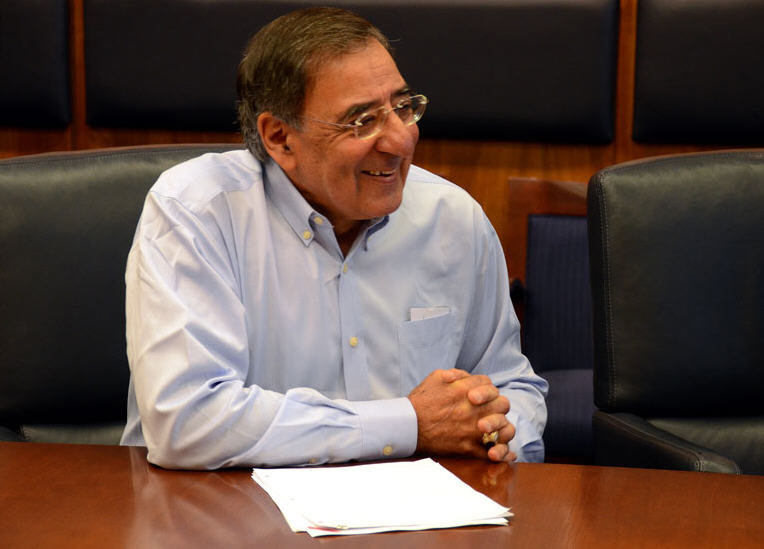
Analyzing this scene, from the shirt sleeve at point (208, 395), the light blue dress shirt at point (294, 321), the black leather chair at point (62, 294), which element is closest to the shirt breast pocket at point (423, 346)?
the light blue dress shirt at point (294, 321)

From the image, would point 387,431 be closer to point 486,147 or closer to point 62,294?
point 62,294

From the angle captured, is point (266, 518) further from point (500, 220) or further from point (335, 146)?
point (500, 220)

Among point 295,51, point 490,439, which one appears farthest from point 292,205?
point 490,439

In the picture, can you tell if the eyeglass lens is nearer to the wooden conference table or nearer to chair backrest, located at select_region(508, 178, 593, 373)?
the wooden conference table

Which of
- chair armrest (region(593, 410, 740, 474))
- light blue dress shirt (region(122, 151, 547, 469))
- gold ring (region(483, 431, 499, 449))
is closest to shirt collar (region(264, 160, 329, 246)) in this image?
A: light blue dress shirt (region(122, 151, 547, 469))

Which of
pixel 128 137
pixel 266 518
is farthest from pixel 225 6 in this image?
pixel 266 518

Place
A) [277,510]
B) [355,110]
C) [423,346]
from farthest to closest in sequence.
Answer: [423,346], [355,110], [277,510]

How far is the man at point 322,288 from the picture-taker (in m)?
1.38

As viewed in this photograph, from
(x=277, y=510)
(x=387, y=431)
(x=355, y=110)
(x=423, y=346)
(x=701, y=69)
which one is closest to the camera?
(x=277, y=510)

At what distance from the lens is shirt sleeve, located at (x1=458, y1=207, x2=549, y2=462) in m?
1.73

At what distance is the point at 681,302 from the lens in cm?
181

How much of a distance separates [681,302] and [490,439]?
1.94 feet

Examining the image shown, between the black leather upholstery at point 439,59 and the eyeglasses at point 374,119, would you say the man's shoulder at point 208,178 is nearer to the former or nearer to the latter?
the eyeglasses at point 374,119

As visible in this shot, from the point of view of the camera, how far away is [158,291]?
145cm
